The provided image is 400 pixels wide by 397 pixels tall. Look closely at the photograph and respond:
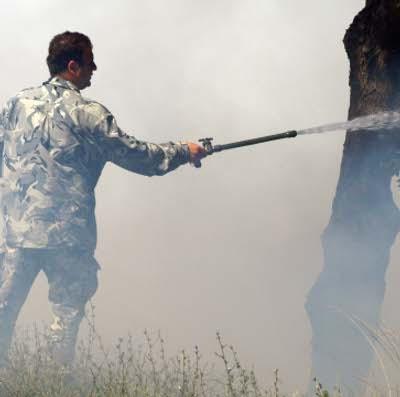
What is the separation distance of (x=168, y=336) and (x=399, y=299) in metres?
5.98

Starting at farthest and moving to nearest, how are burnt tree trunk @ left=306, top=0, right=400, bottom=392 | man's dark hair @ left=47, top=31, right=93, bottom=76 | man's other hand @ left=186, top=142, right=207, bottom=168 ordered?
man's other hand @ left=186, top=142, right=207, bottom=168, burnt tree trunk @ left=306, top=0, right=400, bottom=392, man's dark hair @ left=47, top=31, right=93, bottom=76

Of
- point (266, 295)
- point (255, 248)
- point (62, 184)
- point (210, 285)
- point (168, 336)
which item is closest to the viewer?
point (62, 184)

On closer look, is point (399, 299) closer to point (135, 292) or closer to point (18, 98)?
point (135, 292)

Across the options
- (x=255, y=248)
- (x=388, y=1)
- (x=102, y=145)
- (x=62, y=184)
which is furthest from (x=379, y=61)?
(x=255, y=248)

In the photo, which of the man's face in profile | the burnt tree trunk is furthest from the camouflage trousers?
the burnt tree trunk

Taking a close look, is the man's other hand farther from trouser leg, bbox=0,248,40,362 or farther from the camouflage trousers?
trouser leg, bbox=0,248,40,362

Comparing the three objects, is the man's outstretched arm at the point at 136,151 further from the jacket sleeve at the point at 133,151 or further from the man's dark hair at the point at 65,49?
the man's dark hair at the point at 65,49

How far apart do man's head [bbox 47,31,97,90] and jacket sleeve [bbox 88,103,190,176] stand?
1.33 ft

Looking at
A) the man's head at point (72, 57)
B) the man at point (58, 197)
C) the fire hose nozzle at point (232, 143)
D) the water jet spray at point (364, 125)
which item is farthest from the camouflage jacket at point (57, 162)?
the water jet spray at point (364, 125)

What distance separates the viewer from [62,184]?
175 inches

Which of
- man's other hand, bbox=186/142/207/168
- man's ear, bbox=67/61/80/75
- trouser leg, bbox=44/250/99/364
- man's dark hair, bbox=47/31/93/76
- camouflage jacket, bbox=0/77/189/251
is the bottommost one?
trouser leg, bbox=44/250/99/364

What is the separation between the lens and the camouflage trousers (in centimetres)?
445

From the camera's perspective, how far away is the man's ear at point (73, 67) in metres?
4.69

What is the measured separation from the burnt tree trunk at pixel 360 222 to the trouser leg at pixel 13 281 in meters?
2.43
